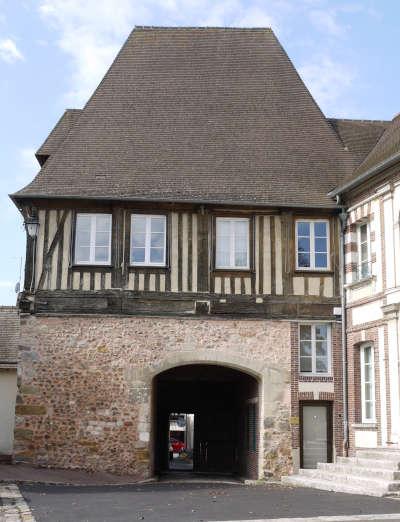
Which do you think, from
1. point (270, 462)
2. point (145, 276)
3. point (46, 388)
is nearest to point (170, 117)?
point (145, 276)

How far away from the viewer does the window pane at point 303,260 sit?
17.2m

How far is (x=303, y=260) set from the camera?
56.5 feet

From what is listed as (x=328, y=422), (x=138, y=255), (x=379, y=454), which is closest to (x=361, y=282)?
(x=328, y=422)

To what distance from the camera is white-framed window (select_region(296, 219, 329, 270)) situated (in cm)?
1720

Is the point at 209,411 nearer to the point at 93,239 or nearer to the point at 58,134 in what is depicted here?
the point at 93,239

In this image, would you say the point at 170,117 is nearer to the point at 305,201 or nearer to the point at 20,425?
the point at 305,201

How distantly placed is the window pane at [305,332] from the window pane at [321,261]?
50.8 inches

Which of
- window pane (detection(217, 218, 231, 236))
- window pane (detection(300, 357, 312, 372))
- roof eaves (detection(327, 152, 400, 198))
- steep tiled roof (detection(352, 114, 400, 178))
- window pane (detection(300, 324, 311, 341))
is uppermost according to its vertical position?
steep tiled roof (detection(352, 114, 400, 178))

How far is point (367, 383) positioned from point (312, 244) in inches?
124

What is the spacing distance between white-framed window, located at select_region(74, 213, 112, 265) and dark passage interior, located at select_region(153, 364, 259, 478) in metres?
3.90

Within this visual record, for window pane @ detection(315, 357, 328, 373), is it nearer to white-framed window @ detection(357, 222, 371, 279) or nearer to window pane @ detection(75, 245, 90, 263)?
white-framed window @ detection(357, 222, 371, 279)

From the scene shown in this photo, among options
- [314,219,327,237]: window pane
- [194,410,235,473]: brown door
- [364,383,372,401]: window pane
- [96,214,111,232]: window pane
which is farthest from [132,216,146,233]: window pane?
[194,410,235,473]: brown door

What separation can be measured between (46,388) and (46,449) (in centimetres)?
119

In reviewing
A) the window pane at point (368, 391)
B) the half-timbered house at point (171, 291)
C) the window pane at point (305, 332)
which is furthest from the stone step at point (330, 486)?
the window pane at point (305, 332)
